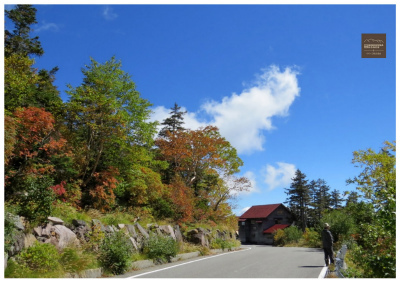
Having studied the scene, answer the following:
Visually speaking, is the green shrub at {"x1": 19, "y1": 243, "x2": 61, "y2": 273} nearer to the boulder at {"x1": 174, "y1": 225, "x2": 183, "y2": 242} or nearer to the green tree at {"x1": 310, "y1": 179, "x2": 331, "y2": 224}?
the boulder at {"x1": 174, "y1": 225, "x2": 183, "y2": 242}

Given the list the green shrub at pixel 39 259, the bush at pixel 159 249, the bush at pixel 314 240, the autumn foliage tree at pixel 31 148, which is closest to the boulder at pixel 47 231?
the green shrub at pixel 39 259

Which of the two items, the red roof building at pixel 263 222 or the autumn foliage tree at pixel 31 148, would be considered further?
the red roof building at pixel 263 222

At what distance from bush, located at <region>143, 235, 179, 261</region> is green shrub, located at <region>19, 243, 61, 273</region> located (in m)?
4.97

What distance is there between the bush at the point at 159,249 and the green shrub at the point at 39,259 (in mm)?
4966

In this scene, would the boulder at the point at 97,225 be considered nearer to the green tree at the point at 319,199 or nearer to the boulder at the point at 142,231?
the boulder at the point at 142,231

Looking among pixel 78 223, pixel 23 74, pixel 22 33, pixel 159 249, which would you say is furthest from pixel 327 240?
pixel 22 33

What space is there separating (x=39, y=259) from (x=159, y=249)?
18.6ft

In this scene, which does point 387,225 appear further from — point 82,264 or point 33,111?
point 33,111

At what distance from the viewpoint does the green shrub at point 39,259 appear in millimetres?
8586

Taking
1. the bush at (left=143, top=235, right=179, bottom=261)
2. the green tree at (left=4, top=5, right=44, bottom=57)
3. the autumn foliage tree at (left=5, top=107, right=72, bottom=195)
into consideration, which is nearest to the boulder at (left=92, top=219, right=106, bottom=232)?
the bush at (left=143, top=235, right=179, bottom=261)

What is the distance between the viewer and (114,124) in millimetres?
17422

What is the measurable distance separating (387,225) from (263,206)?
55510mm

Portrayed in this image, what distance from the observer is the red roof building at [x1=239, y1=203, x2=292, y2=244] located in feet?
184

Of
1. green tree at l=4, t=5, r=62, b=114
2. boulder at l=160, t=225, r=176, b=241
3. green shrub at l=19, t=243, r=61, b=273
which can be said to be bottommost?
boulder at l=160, t=225, r=176, b=241
